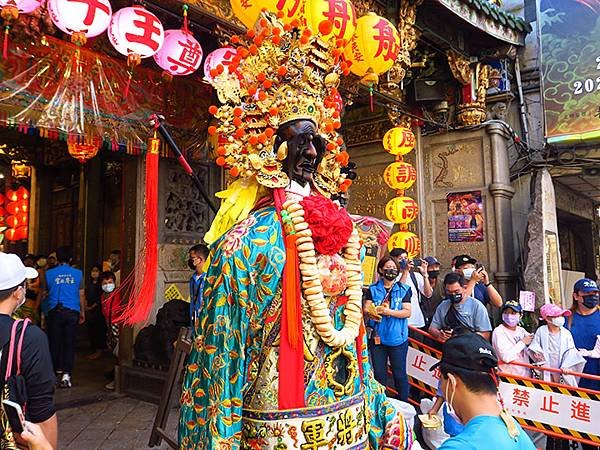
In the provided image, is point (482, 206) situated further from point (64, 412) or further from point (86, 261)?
point (86, 261)

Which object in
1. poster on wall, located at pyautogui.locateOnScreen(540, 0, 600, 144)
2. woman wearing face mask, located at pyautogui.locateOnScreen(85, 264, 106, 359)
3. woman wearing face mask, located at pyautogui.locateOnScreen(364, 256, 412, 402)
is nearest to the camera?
woman wearing face mask, located at pyautogui.locateOnScreen(364, 256, 412, 402)

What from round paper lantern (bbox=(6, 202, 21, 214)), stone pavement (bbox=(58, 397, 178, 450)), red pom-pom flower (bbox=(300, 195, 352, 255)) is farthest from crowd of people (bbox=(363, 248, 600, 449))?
round paper lantern (bbox=(6, 202, 21, 214))

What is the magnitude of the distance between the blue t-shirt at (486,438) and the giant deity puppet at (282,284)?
518 mm

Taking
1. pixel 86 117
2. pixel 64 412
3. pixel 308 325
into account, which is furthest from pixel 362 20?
pixel 64 412

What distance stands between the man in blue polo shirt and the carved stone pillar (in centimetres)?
672

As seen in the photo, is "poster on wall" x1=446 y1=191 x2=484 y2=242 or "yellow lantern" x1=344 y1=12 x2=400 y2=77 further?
"poster on wall" x1=446 y1=191 x2=484 y2=242

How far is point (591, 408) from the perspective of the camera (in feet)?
13.5

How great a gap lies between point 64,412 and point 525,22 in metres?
9.84

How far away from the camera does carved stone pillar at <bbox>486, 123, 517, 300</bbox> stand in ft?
27.5

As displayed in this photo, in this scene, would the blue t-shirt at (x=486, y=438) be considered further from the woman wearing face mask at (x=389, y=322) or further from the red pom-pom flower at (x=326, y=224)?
the woman wearing face mask at (x=389, y=322)

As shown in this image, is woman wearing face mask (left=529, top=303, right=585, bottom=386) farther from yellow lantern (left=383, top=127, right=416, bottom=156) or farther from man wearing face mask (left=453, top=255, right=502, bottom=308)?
yellow lantern (left=383, top=127, right=416, bottom=156)

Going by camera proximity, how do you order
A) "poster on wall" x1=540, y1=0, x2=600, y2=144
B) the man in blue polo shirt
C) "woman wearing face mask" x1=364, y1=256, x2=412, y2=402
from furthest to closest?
1. "poster on wall" x1=540, y1=0, x2=600, y2=144
2. the man in blue polo shirt
3. "woman wearing face mask" x1=364, y1=256, x2=412, y2=402

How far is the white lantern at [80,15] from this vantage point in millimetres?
3738

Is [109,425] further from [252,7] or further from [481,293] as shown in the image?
[481,293]
